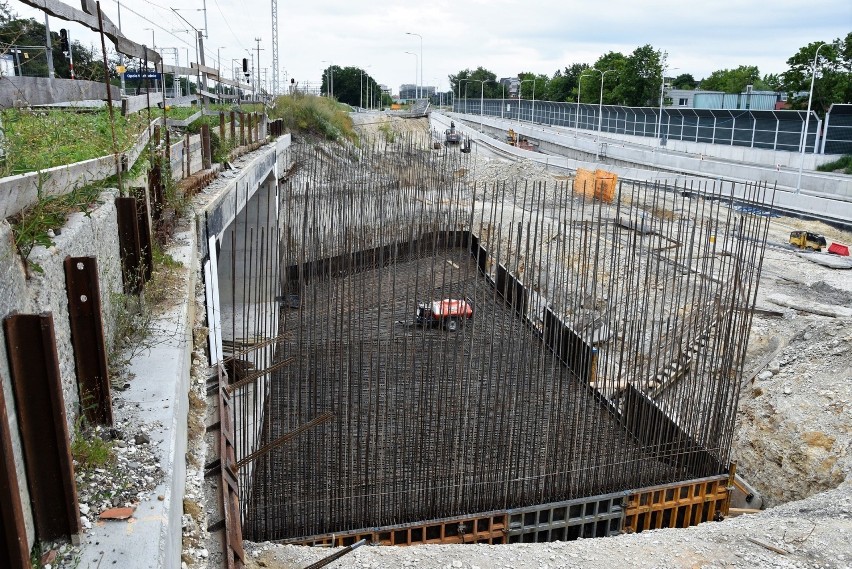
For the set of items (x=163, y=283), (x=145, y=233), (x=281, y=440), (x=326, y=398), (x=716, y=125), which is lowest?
(x=326, y=398)

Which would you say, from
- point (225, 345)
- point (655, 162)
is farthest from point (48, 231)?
point (655, 162)

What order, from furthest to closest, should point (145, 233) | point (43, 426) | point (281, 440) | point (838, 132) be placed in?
point (838, 132) → point (281, 440) → point (145, 233) → point (43, 426)

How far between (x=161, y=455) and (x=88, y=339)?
63 centimetres

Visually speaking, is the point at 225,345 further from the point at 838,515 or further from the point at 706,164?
the point at 706,164

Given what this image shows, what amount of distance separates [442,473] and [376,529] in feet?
3.11

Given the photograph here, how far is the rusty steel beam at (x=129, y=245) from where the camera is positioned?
424cm

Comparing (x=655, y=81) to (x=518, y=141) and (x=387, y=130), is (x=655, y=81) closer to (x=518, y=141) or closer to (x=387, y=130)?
(x=518, y=141)

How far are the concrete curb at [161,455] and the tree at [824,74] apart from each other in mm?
37544

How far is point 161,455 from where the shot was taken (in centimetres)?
292

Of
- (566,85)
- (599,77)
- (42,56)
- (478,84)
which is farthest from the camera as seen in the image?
(478,84)

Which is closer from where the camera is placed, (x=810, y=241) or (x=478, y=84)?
(x=810, y=241)

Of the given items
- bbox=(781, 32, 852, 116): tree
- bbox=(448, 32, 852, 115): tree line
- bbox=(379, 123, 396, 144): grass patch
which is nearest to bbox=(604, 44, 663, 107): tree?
bbox=(448, 32, 852, 115): tree line

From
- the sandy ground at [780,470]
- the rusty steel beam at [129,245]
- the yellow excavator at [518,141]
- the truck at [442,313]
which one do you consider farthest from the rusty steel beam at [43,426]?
the yellow excavator at [518,141]

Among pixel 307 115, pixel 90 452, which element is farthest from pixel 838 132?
pixel 90 452
